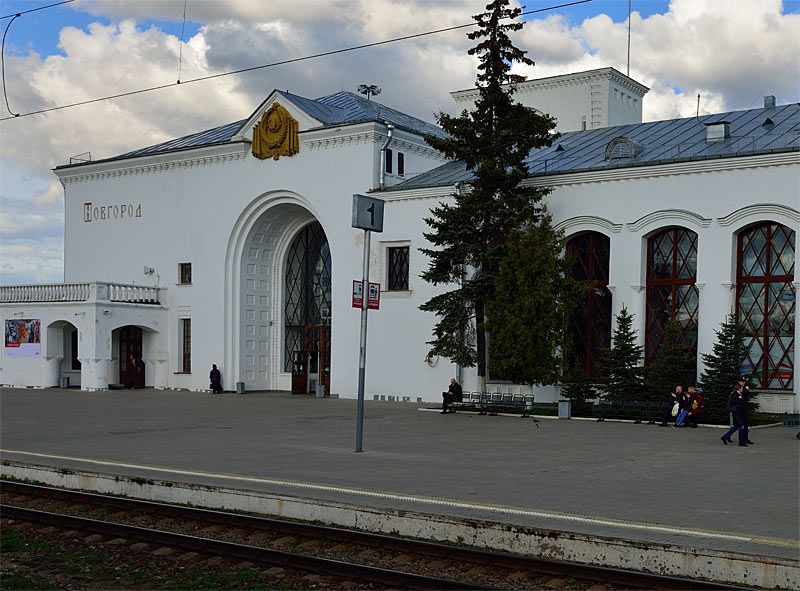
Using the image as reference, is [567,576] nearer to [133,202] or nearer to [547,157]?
[547,157]

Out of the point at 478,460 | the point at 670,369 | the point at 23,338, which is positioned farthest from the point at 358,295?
the point at 23,338

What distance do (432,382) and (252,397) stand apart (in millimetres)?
7610

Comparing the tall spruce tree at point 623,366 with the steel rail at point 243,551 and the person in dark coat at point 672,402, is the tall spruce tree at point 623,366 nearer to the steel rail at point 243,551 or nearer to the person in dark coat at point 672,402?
the person in dark coat at point 672,402

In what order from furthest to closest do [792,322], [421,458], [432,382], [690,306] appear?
[432,382] → [690,306] → [792,322] → [421,458]

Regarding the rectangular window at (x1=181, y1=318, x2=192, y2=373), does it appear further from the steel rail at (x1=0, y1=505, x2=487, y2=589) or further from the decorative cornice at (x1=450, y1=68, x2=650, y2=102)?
the steel rail at (x1=0, y1=505, x2=487, y2=589)

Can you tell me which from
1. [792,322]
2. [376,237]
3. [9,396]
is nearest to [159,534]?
[792,322]

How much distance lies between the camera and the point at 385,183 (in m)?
33.0

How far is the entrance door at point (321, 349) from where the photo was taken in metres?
36.2

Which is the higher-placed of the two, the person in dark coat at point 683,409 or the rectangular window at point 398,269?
the rectangular window at point 398,269

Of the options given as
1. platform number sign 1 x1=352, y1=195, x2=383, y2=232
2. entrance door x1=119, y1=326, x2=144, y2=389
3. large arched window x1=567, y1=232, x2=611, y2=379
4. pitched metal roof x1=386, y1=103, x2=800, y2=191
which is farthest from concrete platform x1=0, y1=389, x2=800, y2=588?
entrance door x1=119, y1=326, x2=144, y2=389

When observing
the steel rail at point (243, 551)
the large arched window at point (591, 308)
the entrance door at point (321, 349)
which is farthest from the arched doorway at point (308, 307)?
the steel rail at point (243, 551)

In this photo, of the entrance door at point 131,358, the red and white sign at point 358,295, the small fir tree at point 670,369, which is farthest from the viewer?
the entrance door at point 131,358

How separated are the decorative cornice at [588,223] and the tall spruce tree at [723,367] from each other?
183 inches

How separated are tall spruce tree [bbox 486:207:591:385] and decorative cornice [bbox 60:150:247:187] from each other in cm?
1614
